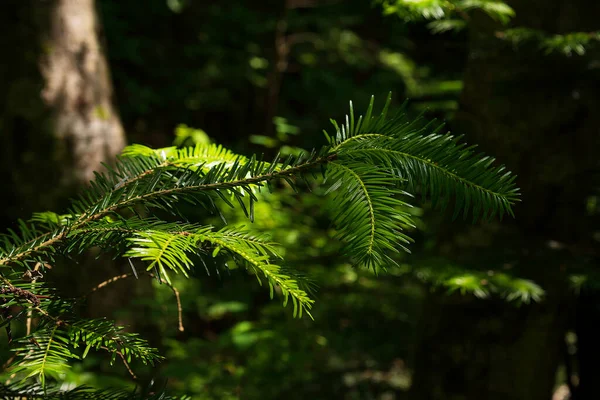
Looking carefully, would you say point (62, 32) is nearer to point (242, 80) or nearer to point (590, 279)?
point (590, 279)

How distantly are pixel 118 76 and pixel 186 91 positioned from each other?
723 millimetres

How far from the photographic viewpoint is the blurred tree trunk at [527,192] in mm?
1481

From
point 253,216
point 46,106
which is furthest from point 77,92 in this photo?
point 253,216

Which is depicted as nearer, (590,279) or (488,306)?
(590,279)

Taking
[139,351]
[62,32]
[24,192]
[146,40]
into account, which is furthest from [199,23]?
[139,351]

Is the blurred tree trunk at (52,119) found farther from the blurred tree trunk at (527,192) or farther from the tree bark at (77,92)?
the blurred tree trunk at (527,192)

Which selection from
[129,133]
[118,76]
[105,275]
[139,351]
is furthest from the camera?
[129,133]

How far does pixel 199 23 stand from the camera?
18.9 ft

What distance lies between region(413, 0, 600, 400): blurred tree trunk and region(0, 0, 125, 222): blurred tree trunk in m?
1.81

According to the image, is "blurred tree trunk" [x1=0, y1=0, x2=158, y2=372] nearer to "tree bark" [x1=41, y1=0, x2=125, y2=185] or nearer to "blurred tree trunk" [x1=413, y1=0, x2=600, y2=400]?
"tree bark" [x1=41, y1=0, x2=125, y2=185]

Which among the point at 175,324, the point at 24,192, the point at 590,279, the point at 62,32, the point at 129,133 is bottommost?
the point at 175,324

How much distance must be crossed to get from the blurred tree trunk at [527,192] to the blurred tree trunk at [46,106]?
5.94 ft

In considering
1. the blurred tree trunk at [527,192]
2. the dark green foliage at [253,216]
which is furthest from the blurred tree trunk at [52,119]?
the dark green foliage at [253,216]

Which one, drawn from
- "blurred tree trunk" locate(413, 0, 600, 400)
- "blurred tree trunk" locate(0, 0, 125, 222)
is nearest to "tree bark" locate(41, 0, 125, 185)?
"blurred tree trunk" locate(0, 0, 125, 222)
